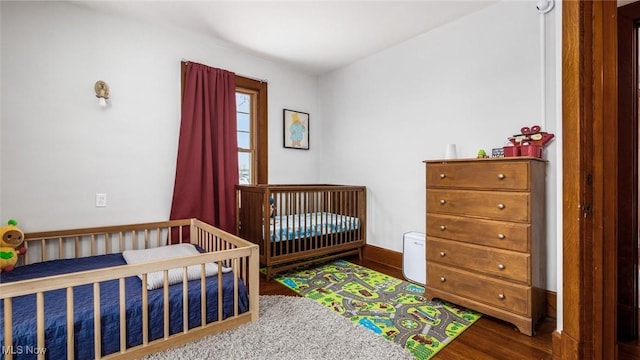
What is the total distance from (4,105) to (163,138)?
1.03 metres

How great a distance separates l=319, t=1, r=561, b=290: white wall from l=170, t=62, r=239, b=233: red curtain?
1357 mm

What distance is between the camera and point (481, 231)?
1.96m

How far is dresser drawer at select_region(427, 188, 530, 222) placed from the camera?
1.80m

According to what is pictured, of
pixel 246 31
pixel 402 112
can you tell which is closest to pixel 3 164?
pixel 246 31

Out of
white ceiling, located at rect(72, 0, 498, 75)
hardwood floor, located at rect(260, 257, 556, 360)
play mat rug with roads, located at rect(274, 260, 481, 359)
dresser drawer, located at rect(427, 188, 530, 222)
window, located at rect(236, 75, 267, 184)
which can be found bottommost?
hardwood floor, located at rect(260, 257, 556, 360)

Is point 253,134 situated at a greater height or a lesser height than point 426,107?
lesser

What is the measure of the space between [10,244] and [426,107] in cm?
341

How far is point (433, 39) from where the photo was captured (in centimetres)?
276

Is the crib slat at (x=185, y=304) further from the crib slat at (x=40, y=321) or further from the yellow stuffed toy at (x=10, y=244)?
the yellow stuffed toy at (x=10, y=244)

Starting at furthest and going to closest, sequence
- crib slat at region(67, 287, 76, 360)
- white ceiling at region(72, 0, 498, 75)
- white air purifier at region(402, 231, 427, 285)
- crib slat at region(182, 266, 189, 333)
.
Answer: white air purifier at region(402, 231, 427, 285), white ceiling at region(72, 0, 498, 75), crib slat at region(182, 266, 189, 333), crib slat at region(67, 287, 76, 360)

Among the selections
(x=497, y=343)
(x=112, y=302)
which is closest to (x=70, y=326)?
(x=112, y=302)

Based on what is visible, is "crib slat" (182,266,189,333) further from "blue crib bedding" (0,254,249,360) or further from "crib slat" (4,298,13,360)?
"crib slat" (4,298,13,360)

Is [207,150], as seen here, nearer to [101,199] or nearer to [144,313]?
[101,199]

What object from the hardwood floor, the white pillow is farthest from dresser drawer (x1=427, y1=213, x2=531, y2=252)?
the white pillow
